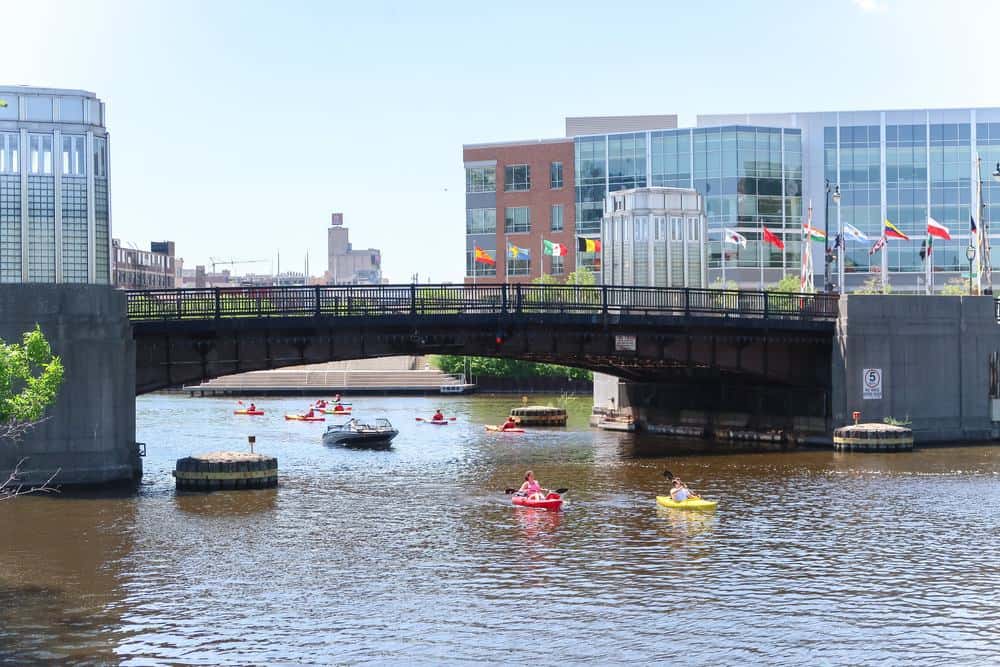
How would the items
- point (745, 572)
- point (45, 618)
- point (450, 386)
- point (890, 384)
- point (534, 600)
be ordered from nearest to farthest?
point (45, 618)
point (534, 600)
point (745, 572)
point (890, 384)
point (450, 386)

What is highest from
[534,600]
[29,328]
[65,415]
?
[29,328]

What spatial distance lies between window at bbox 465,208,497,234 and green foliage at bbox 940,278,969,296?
154 feet

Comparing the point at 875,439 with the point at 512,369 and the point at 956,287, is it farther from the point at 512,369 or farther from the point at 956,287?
the point at 512,369

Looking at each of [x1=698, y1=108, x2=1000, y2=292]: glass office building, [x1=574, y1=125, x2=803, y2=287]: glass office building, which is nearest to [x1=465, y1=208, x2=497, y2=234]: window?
[x1=574, y1=125, x2=803, y2=287]: glass office building

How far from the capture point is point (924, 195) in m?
129

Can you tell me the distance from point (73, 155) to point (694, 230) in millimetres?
125699

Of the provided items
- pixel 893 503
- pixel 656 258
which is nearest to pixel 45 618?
pixel 893 503

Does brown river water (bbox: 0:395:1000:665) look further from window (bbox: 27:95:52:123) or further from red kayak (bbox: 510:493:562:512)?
window (bbox: 27:95:52:123)

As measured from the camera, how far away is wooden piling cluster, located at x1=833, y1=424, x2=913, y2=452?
64.1 metres

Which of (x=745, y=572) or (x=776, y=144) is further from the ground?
(x=776, y=144)

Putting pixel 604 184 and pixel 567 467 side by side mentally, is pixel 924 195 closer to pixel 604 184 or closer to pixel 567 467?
pixel 604 184

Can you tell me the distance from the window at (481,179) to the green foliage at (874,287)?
40695 millimetres

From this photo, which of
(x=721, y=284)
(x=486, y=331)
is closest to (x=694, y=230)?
(x=721, y=284)

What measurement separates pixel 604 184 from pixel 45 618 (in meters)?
109
